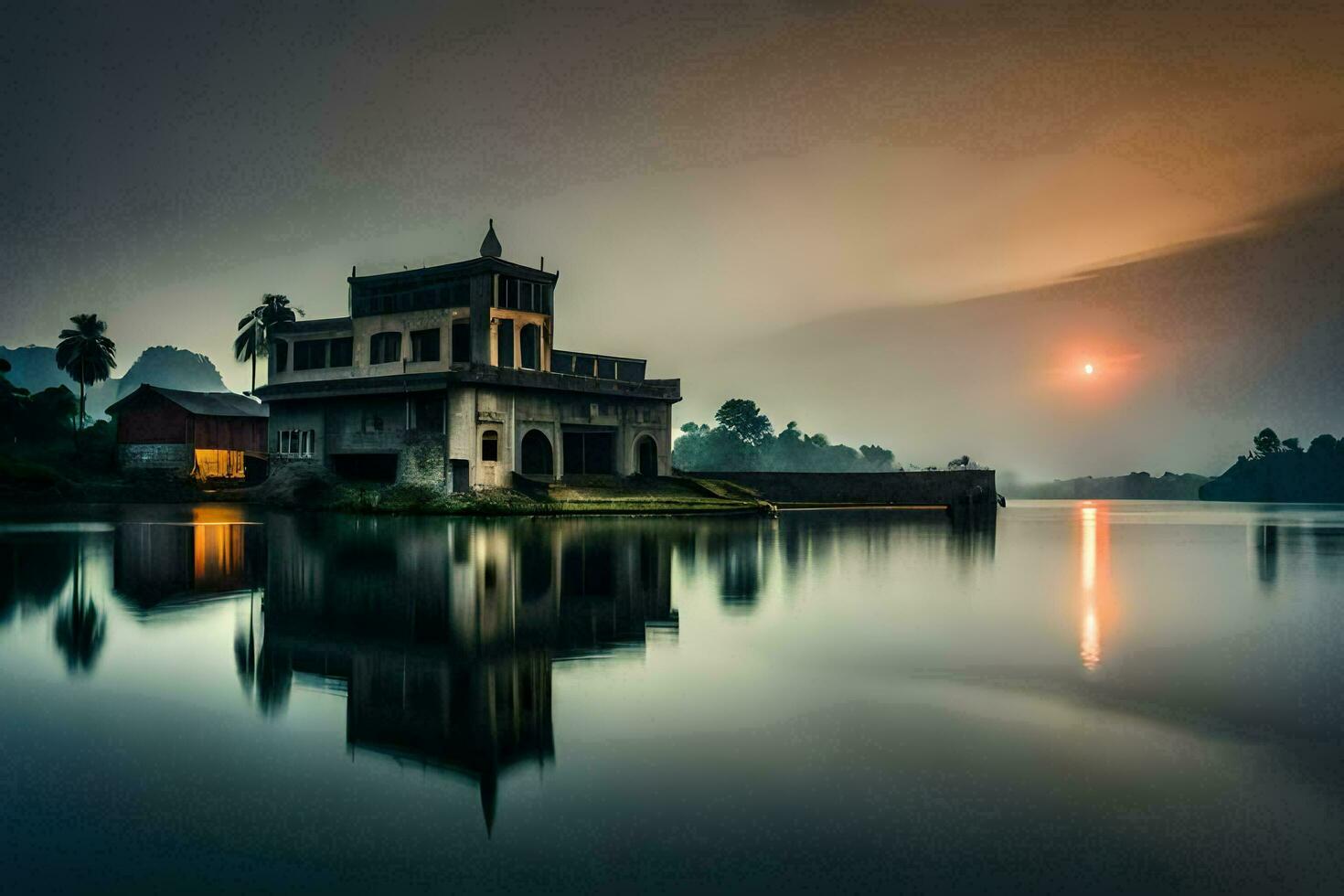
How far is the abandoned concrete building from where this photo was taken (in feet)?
186

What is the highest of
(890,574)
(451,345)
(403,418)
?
(451,345)

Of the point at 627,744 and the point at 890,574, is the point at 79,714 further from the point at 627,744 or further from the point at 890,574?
the point at 890,574

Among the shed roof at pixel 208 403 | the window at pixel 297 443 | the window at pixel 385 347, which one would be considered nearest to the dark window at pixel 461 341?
→ the window at pixel 385 347

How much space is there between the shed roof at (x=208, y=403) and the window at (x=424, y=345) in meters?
23.7

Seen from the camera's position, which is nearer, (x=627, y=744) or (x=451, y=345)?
Answer: (x=627, y=744)

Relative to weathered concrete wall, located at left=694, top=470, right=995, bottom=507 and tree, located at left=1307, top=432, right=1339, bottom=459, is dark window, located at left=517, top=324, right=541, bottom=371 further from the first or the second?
tree, located at left=1307, top=432, right=1339, bottom=459

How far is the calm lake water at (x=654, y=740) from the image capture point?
5.64m

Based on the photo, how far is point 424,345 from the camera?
202ft

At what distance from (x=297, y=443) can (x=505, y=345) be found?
56.0ft

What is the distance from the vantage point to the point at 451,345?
2375 inches

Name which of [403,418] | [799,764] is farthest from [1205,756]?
[403,418]

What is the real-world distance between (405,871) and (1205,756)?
22.0 ft

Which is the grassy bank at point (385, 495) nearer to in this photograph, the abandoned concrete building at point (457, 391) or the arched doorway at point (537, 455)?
the abandoned concrete building at point (457, 391)

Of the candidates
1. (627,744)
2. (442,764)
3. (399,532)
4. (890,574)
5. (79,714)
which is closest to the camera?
(442,764)
